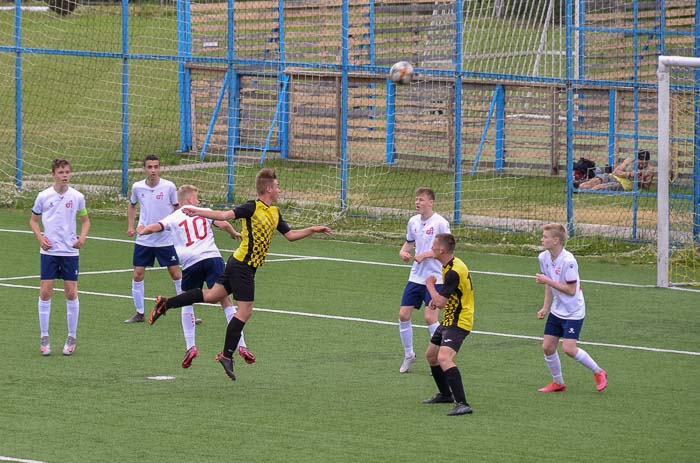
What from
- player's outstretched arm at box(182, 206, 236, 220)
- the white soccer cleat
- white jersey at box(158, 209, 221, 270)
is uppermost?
player's outstretched arm at box(182, 206, 236, 220)

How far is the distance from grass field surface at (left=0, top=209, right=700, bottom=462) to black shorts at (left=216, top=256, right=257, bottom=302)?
2.79 feet

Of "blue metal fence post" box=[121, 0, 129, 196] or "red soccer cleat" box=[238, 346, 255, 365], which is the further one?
"blue metal fence post" box=[121, 0, 129, 196]

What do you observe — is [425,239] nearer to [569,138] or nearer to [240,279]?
[240,279]

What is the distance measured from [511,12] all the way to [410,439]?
64.3 ft

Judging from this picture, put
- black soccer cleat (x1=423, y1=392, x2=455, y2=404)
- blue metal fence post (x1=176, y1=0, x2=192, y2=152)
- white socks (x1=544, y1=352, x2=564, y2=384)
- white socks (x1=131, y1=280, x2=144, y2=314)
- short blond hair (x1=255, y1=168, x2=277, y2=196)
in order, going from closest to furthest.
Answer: black soccer cleat (x1=423, y1=392, x2=455, y2=404) → white socks (x1=544, y1=352, x2=564, y2=384) → short blond hair (x1=255, y1=168, x2=277, y2=196) → white socks (x1=131, y1=280, x2=144, y2=314) → blue metal fence post (x1=176, y1=0, x2=192, y2=152)

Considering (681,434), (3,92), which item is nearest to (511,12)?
(3,92)

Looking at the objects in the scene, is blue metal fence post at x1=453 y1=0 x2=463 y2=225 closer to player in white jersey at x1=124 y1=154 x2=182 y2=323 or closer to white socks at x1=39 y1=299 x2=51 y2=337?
player in white jersey at x1=124 y1=154 x2=182 y2=323

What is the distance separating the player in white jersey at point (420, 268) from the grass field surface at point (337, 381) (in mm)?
369

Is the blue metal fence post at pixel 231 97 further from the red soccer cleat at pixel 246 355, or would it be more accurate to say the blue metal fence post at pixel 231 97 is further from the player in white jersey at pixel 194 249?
the red soccer cleat at pixel 246 355

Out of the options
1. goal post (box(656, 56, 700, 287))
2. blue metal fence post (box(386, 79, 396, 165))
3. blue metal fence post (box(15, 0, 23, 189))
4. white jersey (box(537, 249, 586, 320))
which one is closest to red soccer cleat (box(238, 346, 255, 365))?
white jersey (box(537, 249, 586, 320))

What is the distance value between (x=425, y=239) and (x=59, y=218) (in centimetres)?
383

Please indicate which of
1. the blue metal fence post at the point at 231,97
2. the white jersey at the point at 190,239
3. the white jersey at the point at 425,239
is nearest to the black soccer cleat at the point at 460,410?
the white jersey at the point at 425,239

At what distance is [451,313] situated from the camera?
11977 millimetres

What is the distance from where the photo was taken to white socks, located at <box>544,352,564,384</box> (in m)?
12.7
